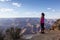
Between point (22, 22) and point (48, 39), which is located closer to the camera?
point (48, 39)

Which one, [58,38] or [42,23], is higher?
[42,23]

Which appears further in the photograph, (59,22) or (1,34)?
(1,34)

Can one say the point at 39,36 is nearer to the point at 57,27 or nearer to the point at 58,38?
the point at 58,38

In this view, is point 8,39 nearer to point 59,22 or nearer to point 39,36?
point 59,22

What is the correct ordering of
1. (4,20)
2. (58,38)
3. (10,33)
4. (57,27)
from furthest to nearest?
(4,20), (10,33), (57,27), (58,38)

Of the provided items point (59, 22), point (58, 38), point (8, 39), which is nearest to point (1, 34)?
point (8, 39)

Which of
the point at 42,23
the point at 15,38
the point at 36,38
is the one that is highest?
the point at 42,23

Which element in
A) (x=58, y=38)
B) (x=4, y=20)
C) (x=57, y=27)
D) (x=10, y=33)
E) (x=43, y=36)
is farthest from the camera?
(x=4, y=20)

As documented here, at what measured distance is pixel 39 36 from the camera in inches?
563

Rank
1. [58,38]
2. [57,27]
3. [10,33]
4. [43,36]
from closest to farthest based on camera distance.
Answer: [58,38] → [43,36] → [57,27] → [10,33]

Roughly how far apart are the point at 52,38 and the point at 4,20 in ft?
96.6

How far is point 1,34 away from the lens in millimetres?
28016

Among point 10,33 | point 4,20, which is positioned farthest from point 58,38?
point 4,20

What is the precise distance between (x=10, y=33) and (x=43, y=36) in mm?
13152
